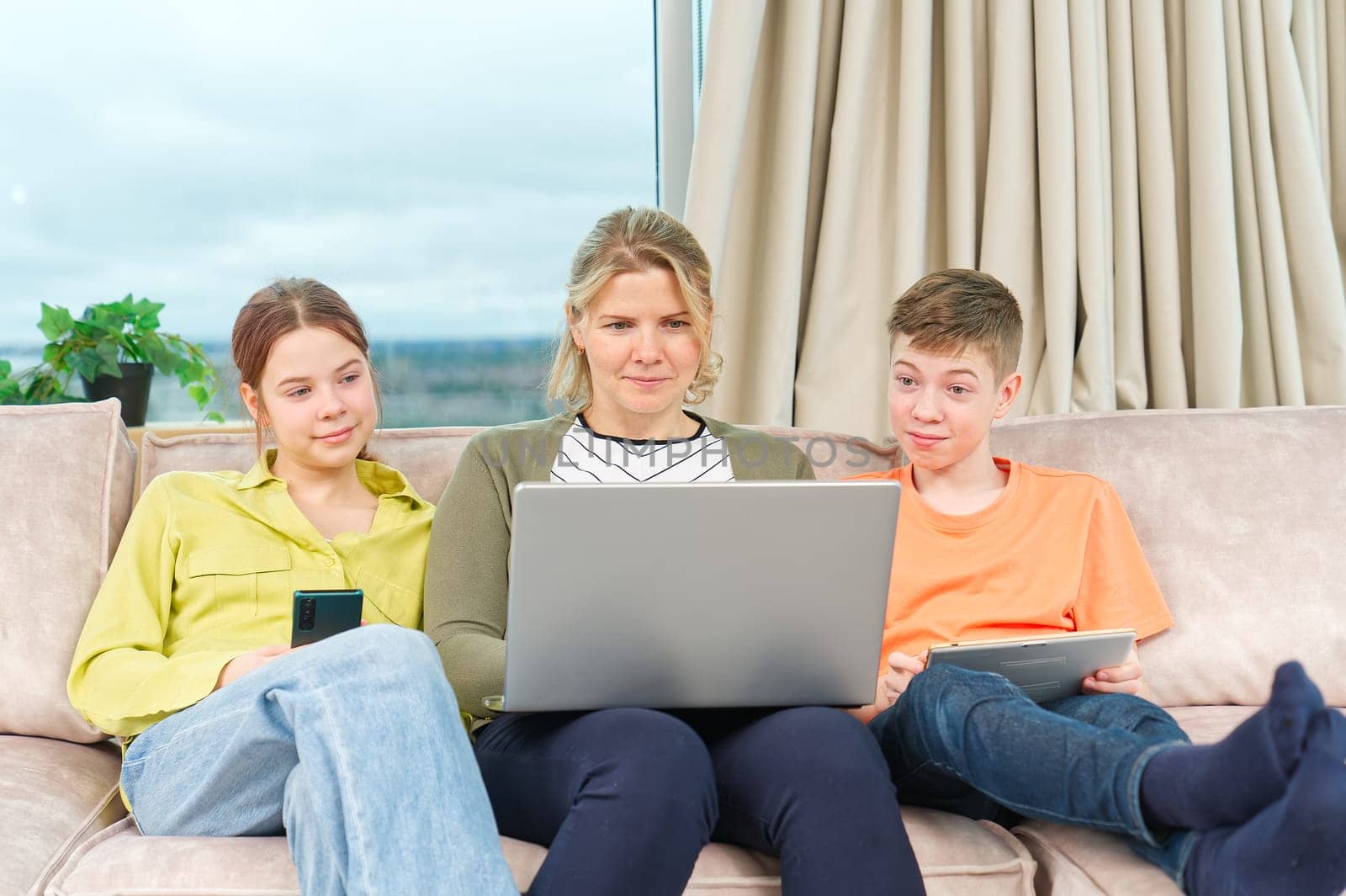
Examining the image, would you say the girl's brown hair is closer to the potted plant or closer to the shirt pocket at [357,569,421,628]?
the shirt pocket at [357,569,421,628]

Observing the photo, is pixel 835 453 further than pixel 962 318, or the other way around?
pixel 835 453

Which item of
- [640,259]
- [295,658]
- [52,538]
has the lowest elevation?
[295,658]

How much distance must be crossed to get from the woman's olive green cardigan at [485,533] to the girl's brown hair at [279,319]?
251 mm

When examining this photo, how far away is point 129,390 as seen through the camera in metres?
2.36

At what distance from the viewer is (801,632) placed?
119 cm

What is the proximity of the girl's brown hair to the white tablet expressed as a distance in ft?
3.01

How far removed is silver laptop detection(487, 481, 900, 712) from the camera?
1.10 m

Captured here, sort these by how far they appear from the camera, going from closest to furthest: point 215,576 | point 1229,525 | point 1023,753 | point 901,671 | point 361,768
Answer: point 361,768 < point 1023,753 < point 901,671 < point 215,576 < point 1229,525

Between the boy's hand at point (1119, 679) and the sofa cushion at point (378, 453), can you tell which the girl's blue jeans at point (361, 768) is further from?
the boy's hand at point (1119, 679)

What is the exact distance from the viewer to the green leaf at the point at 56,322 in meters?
2.30

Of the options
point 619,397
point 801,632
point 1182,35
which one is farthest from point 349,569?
point 1182,35

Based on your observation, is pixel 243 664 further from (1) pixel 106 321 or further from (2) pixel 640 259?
(1) pixel 106 321

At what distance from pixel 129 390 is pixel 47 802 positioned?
3.80 ft

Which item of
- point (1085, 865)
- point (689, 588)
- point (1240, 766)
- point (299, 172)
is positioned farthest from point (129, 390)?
point (1240, 766)
